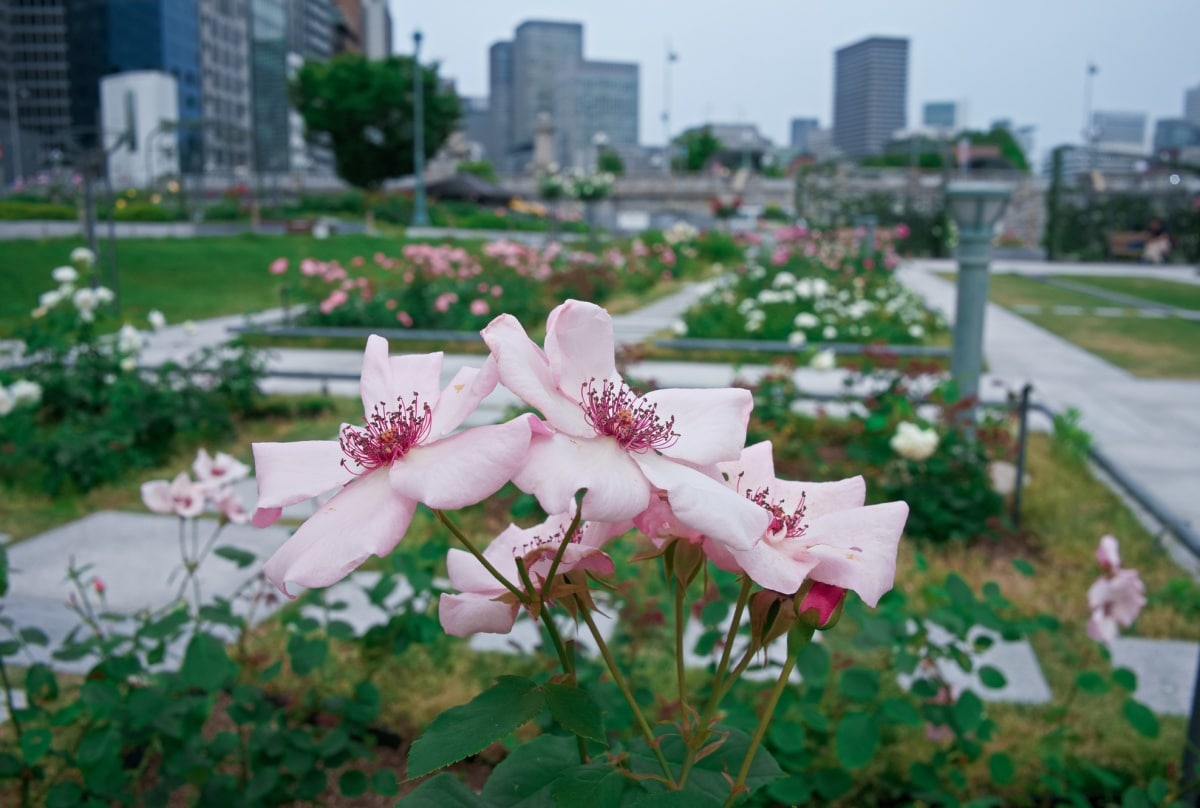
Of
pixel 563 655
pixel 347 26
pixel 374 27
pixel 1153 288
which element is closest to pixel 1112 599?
pixel 563 655

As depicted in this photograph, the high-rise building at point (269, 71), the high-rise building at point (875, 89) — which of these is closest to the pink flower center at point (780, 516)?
the high-rise building at point (269, 71)

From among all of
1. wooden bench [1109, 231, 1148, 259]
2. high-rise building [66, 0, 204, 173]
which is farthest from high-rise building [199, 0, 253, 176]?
wooden bench [1109, 231, 1148, 259]

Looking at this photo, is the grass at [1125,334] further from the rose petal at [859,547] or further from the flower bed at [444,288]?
the rose petal at [859,547]

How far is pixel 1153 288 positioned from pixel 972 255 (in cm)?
1655

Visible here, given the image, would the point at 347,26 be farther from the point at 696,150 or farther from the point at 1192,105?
the point at 1192,105

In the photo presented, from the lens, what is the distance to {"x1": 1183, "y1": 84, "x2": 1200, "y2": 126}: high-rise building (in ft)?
194

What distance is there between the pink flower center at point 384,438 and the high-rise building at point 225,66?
8232 cm

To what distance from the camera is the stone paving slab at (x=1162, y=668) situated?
8.85ft

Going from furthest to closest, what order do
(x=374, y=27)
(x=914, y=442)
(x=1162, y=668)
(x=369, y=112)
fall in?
(x=374, y=27), (x=369, y=112), (x=914, y=442), (x=1162, y=668)

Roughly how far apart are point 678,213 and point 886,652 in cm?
5312

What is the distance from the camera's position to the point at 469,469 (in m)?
0.62

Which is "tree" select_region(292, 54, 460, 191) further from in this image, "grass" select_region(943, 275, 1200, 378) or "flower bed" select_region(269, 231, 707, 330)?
"flower bed" select_region(269, 231, 707, 330)

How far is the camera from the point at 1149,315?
13.4 metres

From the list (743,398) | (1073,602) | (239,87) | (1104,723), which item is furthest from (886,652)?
(239,87)
